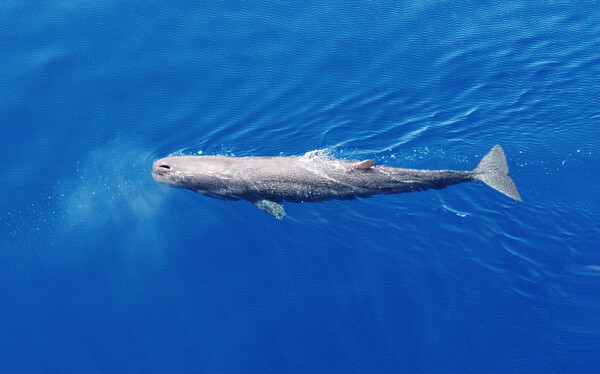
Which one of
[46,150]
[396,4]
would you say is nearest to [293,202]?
[46,150]

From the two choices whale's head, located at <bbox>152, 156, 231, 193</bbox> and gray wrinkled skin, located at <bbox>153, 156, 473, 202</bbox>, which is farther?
whale's head, located at <bbox>152, 156, 231, 193</bbox>

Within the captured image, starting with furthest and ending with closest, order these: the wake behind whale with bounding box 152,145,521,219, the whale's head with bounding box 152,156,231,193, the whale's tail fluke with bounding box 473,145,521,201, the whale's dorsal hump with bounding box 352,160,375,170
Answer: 1. the whale's head with bounding box 152,156,231,193
2. the wake behind whale with bounding box 152,145,521,219
3. the whale's tail fluke with bounding box 473,145,521,201
4. the whale's dorsal hump with bounding box 352,160,375,170

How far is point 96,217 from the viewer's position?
17.9m

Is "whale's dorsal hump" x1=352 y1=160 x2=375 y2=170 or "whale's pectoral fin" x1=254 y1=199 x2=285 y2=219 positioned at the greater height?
"whale's pectoral fin" x1=254 y1=199 x2=285 y2=219

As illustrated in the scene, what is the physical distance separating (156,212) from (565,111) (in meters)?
14.5

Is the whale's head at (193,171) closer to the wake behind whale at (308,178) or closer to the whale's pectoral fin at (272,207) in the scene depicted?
the wake behind whale at (308,178)

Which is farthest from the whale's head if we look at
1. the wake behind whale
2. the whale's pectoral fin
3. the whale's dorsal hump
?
the whale's dorsal hump

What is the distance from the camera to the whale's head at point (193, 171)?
57.2 feet

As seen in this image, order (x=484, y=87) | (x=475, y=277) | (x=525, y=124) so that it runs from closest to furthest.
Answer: (x=475, y=277) → (x=525, y=124) → (x=484, y=87)

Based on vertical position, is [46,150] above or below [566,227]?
above

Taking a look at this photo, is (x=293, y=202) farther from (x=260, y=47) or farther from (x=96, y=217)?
(x=260, y=47)

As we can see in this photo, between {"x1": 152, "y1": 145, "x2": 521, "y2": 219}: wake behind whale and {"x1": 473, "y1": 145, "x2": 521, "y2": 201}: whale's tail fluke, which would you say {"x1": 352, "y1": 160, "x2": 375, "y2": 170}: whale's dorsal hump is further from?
{"x1": 473, "y1": 145, "x2": 521, "y2": 201}: whale's tail fluke

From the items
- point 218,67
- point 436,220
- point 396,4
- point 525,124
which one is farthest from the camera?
point 396,4

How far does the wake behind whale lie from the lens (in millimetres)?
16641
